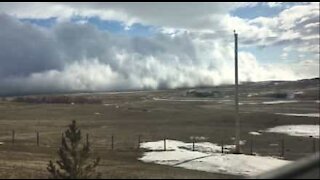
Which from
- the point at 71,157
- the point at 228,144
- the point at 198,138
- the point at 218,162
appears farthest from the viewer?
the point at 198,138

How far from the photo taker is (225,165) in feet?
75.4

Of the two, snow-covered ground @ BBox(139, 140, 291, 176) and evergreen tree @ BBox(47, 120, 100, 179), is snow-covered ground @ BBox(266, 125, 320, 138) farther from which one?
evergreen tree @ BBox(47, 120, 100, 179)

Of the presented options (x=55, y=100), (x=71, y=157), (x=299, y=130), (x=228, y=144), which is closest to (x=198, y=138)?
(x=228, y=144)

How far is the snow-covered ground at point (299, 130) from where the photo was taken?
151ft

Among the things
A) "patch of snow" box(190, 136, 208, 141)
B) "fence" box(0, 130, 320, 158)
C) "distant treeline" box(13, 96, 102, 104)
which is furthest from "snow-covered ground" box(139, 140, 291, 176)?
"distant treeline" box(13, 96, 102, 104)

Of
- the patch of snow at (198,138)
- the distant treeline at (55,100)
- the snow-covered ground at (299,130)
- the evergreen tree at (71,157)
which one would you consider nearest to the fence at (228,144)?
the patch of snow at (198,138)

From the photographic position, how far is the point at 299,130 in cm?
5016

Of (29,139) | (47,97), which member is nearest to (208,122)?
(29,139)

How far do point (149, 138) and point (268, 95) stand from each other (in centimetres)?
8647

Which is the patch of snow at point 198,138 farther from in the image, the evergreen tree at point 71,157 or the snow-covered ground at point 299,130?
the evergreen tree at point 71,157

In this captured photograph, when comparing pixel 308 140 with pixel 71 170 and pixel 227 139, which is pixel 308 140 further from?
pixel 71 170

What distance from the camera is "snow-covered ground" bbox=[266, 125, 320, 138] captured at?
45.9 meters

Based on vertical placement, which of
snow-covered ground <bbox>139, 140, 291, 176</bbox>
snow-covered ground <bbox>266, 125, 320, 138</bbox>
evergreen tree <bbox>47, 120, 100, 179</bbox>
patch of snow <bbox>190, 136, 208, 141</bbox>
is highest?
evergreen tree <bbox>47, 120, 100, 179</bbox>

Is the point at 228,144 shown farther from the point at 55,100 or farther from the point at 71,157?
the point at 55,100
